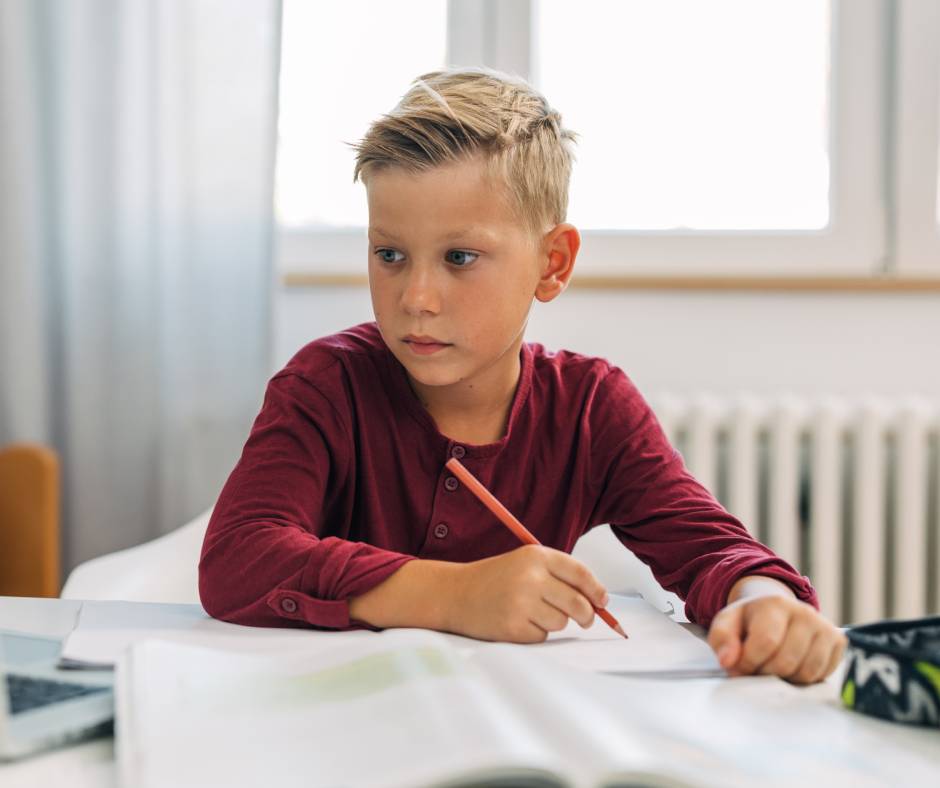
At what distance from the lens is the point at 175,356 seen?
187 cm

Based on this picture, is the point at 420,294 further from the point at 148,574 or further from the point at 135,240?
the point at 135,240

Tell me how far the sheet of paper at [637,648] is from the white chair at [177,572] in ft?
0.62

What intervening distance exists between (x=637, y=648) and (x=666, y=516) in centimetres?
28

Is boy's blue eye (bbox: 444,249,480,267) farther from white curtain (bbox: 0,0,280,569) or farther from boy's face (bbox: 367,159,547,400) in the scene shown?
white curtain (bbox: 0,0,280,569)

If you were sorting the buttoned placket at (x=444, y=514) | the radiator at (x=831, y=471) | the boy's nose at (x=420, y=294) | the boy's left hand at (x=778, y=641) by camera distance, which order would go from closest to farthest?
the boy's left hand at (x=778, y=641), the boy's nose at (x=420, y=294), the buttoned placket at (x=444, y=514), the radiator at (x=831, y=471)

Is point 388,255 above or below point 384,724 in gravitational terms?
above

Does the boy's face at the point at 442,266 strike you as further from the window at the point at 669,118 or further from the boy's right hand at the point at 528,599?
the window at the point at 669,118

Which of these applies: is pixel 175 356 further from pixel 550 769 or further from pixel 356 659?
pixel 550 769

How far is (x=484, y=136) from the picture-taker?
97cm

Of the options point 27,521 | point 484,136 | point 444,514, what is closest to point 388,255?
point 484,136

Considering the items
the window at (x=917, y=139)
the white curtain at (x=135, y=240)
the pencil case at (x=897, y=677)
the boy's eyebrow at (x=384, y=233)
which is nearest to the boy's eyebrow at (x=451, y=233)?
the boy's eyebrow at (x=384, y=233)

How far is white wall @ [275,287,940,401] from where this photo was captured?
1.95 m

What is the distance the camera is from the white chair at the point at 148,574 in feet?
3.53

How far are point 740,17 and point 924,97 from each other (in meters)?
0.33
